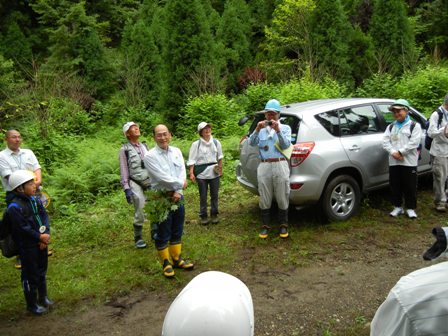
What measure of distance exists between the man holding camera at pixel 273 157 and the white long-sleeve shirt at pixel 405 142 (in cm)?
167

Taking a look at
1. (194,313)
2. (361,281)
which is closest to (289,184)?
(361,281)

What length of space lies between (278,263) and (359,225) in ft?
5.49

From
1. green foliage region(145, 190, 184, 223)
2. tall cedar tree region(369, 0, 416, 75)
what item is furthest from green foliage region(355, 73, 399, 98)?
green foliage region(145, 190, 184, 223)

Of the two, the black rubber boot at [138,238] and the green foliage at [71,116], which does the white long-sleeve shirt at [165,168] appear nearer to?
the black rubber boot at [138,238]

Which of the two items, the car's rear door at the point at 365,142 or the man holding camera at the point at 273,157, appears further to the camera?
the car's rear door at the point at 365,142

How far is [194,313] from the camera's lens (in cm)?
154

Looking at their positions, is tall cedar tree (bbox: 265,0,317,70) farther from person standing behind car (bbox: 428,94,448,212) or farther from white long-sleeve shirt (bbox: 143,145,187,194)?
white long-sleeve shirt (bbox: 143,145,187,194)

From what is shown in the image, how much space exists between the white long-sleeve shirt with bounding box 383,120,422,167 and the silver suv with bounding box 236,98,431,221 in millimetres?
305

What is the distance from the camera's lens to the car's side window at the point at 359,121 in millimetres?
6176

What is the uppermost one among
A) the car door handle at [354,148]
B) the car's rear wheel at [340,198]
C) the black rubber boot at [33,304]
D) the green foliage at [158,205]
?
the car door handle at [354,148]

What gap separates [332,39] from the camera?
56.6ft

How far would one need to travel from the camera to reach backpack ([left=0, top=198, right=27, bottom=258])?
14.0ft

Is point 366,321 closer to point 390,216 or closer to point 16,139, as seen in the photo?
point 390,216

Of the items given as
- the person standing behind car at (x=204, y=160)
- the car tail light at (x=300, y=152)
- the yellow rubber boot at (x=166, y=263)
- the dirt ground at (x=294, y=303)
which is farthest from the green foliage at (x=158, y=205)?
the car tail light at (x=300, y=152)
